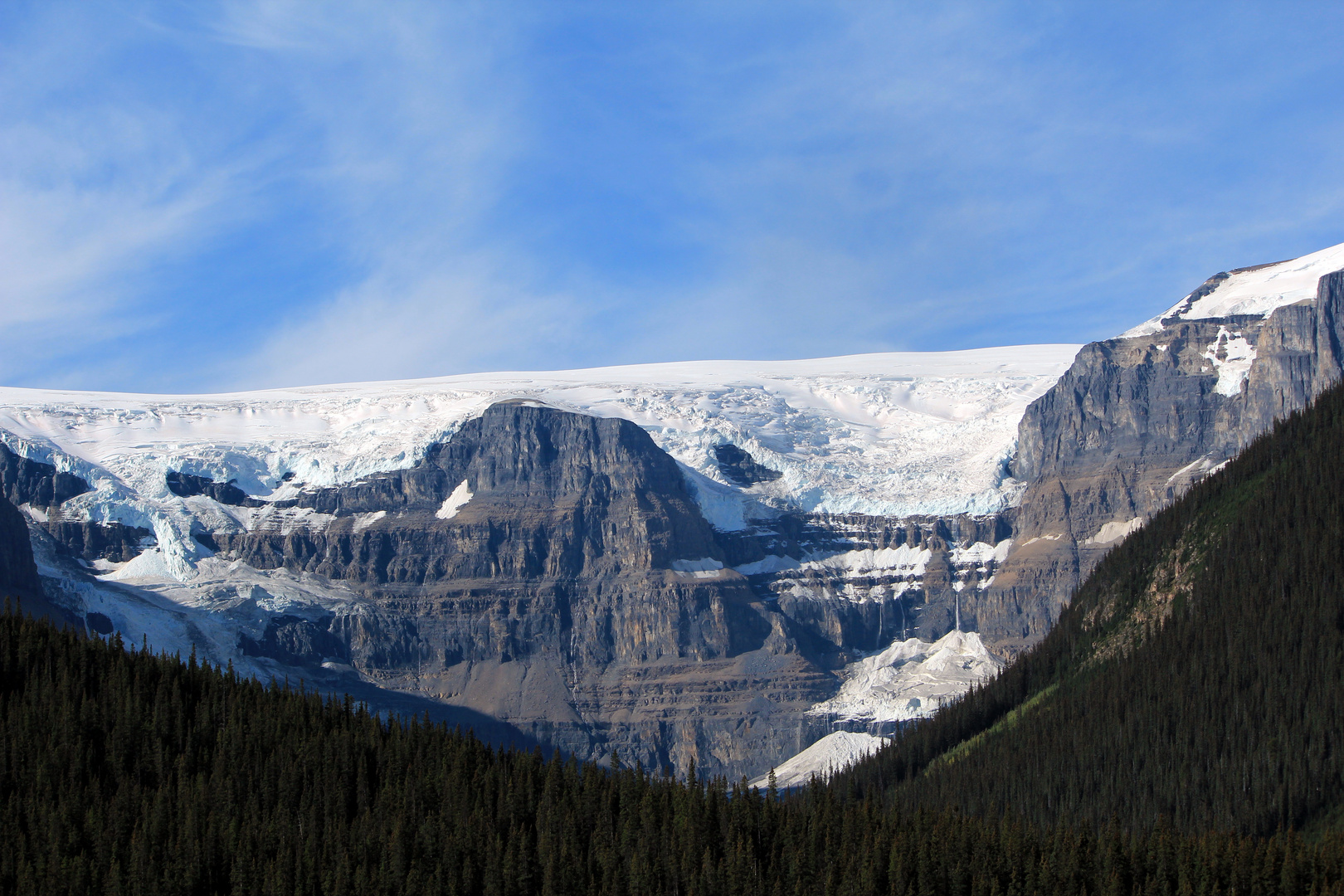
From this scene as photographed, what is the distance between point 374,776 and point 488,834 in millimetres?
26808

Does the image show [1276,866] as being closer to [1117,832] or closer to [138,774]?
[1117,832]

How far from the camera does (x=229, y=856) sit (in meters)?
160

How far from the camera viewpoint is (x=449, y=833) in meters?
166

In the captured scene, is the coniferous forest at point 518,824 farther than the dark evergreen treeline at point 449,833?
Yes

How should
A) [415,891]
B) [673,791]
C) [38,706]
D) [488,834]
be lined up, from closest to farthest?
1. [415,891]
2. [488,834]
3. [673,791]
4. [38,706]

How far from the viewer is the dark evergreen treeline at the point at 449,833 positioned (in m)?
153

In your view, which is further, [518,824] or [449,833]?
[518,824]

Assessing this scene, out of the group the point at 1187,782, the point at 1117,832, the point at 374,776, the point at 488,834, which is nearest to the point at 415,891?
the point at 488,834

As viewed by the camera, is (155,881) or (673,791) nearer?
(155,881)

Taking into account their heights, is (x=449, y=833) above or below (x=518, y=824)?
above

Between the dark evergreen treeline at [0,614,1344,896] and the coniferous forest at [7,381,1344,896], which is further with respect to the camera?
the coniferous forest at [7,381,1344,896]

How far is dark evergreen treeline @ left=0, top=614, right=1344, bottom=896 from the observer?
6029 inches

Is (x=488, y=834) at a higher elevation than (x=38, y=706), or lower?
lower

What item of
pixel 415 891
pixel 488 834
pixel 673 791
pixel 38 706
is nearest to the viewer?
pixel 415 891
